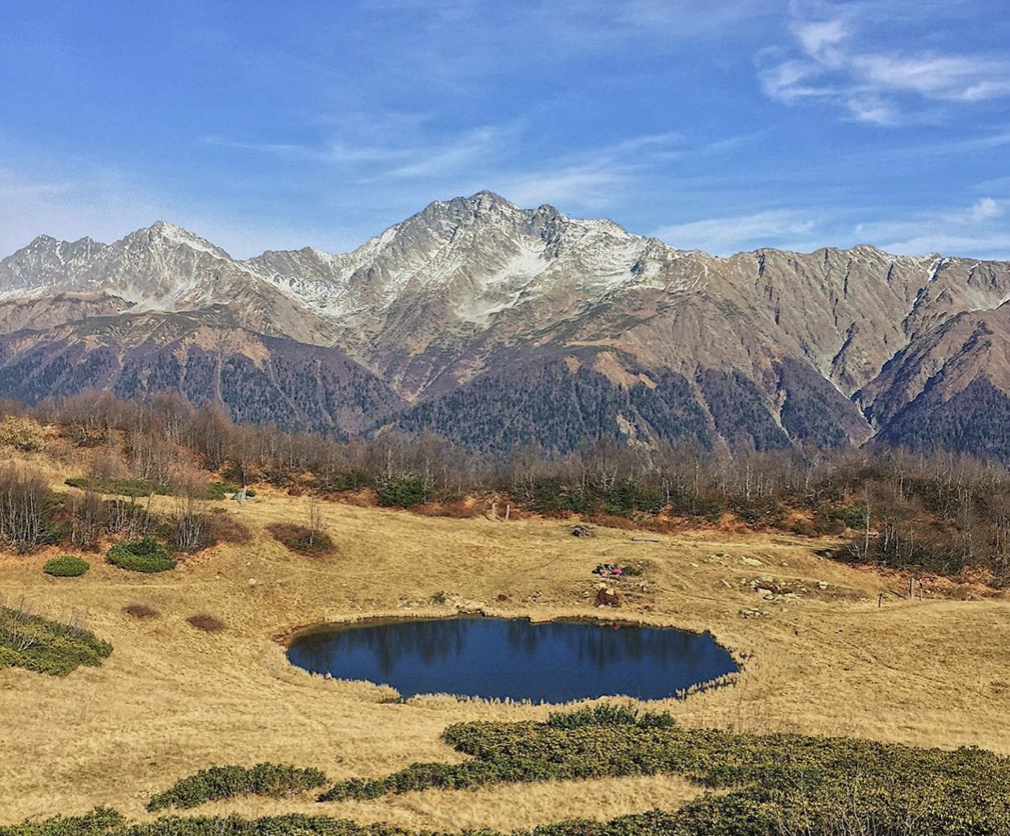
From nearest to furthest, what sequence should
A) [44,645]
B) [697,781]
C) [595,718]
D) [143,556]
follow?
1. [697,781]
2. [595,718]
3. [44,645]
4. [143,556]

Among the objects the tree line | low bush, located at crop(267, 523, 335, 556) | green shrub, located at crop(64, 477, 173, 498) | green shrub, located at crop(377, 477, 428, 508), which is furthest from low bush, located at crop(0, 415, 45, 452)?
green shrub, located at crop(377, 477, 428, 508)

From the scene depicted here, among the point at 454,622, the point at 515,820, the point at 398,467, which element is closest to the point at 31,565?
the point at 454,622

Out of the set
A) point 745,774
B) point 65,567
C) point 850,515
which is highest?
point 850,515

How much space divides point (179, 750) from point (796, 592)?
6757 centimetres

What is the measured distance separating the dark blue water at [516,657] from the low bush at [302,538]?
52.9ft

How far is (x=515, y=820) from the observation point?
92.9ft

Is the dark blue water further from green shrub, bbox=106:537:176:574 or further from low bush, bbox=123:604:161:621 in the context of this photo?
green shrub, bbox=106:537:176:574

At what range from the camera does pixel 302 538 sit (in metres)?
88.1

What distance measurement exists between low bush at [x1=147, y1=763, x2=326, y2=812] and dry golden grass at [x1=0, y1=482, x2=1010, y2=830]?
122cm

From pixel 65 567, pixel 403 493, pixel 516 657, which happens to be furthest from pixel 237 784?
pixel 403 493

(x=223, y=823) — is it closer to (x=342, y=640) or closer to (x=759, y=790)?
(x=759, y=790)

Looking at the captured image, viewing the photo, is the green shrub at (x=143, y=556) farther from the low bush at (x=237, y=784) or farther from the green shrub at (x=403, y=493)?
the green shrub at (x=403, y=493)

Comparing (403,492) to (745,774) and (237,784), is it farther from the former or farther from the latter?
(745,774)

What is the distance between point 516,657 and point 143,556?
39091 millimetres
